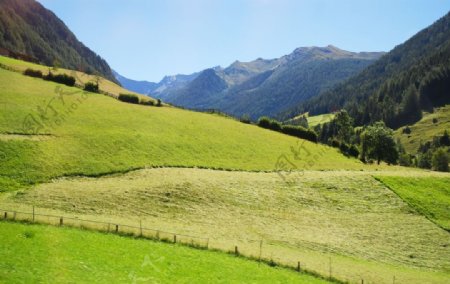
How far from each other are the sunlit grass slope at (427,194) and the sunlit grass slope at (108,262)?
3886 cm

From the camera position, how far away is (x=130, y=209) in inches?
2045

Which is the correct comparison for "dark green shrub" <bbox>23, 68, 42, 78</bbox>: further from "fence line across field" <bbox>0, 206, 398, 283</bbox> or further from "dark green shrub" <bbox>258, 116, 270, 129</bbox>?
"fence line across field" <bbox>0, 206, 398, 283</bbox>

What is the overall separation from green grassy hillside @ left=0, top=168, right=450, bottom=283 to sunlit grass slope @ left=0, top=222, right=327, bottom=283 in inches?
192

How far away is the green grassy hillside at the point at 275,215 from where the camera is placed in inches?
1849

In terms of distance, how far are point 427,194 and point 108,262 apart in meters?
64.7

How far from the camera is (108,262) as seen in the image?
3225cm

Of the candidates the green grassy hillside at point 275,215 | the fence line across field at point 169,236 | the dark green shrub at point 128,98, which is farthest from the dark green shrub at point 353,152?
the fence line across field at point 169,236

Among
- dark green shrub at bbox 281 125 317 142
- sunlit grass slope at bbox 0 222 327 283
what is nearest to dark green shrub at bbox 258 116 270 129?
dark green shrub at bbox 281 125 317 142

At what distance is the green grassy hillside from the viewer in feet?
154

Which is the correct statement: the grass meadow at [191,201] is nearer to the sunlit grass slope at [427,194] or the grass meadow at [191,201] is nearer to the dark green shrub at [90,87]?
the sunlit grass slope at [427,194]

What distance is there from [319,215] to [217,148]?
3000cm

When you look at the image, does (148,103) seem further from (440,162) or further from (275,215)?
(440,162)

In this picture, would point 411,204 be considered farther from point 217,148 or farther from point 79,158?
point 79,158

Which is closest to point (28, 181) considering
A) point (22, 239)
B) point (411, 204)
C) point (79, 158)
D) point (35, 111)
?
point (79, 158)
